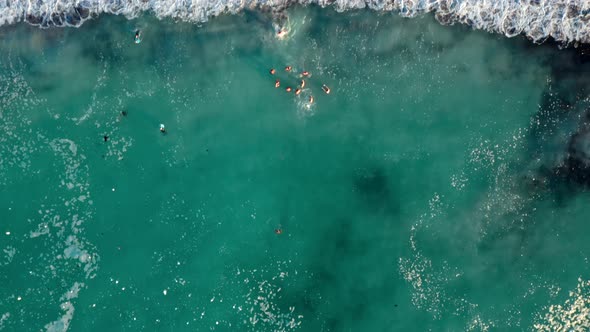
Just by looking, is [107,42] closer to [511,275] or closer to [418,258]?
[418,258]

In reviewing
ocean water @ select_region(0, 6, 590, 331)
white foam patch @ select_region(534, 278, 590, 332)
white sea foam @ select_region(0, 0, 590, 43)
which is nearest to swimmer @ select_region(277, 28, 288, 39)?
ocean water @ select_region(0, 6, 590, 331)

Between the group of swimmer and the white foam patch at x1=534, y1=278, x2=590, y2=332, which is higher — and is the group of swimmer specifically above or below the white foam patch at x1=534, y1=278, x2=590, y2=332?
above

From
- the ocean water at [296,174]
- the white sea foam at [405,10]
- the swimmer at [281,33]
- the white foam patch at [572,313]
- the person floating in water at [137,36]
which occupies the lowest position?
the white foam patch at [572,313]

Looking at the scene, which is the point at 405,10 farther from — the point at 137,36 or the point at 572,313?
the point at 572,313

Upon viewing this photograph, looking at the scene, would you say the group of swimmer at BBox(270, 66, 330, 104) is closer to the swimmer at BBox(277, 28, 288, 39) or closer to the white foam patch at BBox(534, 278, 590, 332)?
the swimmer at BBox(277, 28, 288, 39)

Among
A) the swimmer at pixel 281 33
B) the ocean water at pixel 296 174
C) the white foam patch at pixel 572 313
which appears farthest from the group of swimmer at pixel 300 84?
the white foam patch at pixel 572 313

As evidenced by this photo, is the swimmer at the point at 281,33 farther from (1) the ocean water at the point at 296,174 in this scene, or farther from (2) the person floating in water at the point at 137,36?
(2) the person floating in water at the point at 137,36
